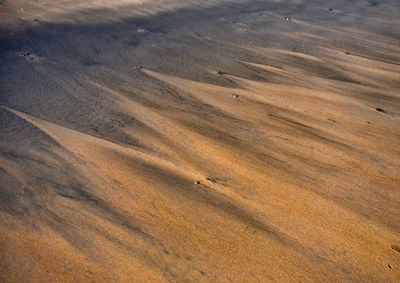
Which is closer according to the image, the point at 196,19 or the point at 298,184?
the point at 298,184

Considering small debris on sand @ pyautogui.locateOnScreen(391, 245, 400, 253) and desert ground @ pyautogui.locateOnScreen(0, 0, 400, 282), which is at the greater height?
desert ground @ pyautogui.locateOnScreen(0, 0, 400, 282)

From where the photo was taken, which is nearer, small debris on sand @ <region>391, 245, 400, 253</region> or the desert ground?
the desert ground

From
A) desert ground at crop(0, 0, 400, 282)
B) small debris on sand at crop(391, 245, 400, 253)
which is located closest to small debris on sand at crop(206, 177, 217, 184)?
desert ground at crop(0, 0, 400, 282)

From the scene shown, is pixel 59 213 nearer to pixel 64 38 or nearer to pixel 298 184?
pixel 298 184

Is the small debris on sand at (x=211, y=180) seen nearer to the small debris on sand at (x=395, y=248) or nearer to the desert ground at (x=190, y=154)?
the desert ground at (x=190, y=154)

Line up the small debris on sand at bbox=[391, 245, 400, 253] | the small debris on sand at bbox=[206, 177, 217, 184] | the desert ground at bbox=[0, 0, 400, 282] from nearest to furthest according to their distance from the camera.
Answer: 1. the desert ground at bbox=[0, 0, 400, 282]
2. the small debris on sand at bbox=[391, 245, 400, 253]
3. the small debris on sand at bbox=[206, 177, 217, 184]

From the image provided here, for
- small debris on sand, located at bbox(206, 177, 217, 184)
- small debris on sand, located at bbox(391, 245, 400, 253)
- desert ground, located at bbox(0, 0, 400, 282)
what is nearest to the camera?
desert ground, located at bbox(0, 0, 400, 282)

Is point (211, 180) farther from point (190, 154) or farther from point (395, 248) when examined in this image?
point (395, 248)

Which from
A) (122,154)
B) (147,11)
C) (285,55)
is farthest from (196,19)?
(122,154)

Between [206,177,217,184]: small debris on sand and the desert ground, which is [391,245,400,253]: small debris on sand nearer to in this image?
the desert ground
